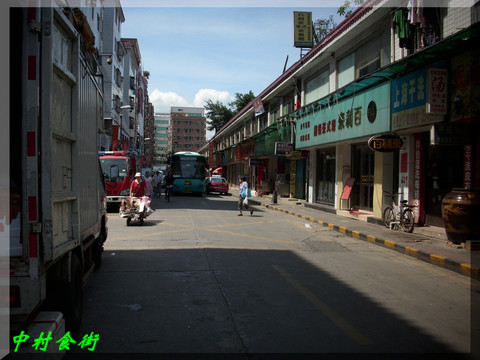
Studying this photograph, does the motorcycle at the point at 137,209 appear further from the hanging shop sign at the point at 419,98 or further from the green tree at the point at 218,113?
the green tree at the point at 218,113

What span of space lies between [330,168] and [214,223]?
834 centimetres

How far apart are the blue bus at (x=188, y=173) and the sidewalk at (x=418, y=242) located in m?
15.9

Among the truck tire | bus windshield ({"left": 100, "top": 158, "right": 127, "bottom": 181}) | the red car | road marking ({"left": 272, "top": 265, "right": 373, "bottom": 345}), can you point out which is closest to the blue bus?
the red car

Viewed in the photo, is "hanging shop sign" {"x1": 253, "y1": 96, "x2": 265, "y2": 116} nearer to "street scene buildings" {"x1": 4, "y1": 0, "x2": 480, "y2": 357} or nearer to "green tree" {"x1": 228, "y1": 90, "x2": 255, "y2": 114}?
"street scene buildings" {"x1": 4, "y1": 0, "x2": 480, "y2": 357}

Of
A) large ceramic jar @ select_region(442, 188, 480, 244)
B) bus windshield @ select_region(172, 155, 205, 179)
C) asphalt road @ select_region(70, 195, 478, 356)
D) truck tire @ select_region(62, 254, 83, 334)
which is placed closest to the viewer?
truck tire @ select_region(62, 254, 83, 334)

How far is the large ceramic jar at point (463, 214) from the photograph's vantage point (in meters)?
9.16

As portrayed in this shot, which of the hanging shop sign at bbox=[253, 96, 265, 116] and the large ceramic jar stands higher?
the hanging shop sign at bbox=[253, 96, 265, 116]

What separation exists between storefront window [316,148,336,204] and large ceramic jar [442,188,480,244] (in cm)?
1016

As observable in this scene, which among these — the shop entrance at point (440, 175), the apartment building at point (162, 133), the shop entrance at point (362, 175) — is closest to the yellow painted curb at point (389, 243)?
the shop entrance at point (440, 175)

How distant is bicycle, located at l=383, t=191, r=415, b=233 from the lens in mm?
12164

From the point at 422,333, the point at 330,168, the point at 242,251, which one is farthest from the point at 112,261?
the point at 330,168

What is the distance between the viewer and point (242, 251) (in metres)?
9.21

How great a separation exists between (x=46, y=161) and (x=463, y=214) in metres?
8.80

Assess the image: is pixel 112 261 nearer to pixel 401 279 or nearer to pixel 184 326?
pixel 184 326
